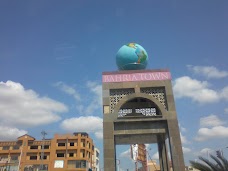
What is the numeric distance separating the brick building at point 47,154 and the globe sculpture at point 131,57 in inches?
1782

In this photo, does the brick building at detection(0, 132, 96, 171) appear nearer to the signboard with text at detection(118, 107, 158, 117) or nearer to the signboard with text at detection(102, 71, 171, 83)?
the signboard with text at detection(118, 107, 158, 117)

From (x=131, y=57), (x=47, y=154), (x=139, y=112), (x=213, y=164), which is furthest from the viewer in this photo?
(x=47, y=154)

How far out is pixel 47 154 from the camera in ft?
213

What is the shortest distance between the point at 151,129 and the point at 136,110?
13.8 ft

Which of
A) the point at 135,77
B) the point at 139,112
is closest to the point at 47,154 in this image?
the point at 139,112

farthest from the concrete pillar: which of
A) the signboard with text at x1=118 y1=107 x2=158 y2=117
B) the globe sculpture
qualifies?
the globe sculpture

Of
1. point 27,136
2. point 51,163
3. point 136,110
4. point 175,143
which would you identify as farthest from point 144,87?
point 27,136

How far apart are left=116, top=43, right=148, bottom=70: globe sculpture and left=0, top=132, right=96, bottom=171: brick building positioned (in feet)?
149

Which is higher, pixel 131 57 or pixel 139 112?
pixel 131 57

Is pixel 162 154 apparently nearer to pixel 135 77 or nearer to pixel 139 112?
pixel 139 112

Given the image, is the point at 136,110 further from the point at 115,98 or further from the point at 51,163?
the point at 51,163

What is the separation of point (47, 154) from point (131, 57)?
50669 mm

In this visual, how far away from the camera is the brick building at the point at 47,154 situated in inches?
2490

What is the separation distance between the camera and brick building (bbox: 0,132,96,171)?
2490 inches
